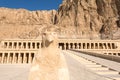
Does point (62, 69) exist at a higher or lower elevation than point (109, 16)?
lower

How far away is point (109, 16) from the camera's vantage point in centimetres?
10988

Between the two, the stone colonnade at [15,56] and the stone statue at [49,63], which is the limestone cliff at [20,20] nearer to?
the stone colonnade at [15,56]

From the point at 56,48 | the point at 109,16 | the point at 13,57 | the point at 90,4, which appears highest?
the point at 90,4

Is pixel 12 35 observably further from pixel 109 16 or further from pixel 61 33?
pixel 109 16

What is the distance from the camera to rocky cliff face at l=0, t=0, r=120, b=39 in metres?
104

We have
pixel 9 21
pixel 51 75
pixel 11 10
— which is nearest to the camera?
pixel 51 75

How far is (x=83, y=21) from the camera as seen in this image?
119 metres

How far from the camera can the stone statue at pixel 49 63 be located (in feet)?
16.0

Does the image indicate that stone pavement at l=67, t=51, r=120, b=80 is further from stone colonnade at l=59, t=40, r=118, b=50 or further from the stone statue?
stone colonnade at l=59, t=40, r=118, b=50

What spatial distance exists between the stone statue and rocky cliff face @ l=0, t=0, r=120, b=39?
86.6 m

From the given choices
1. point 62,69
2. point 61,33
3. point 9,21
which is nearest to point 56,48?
point 62,69

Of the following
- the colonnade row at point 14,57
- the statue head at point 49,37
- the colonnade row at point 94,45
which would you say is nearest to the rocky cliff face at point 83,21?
the colonnade row at point 94,45

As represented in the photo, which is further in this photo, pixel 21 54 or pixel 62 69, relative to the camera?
pixel 21 54

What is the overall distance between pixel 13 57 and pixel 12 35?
288 ft
